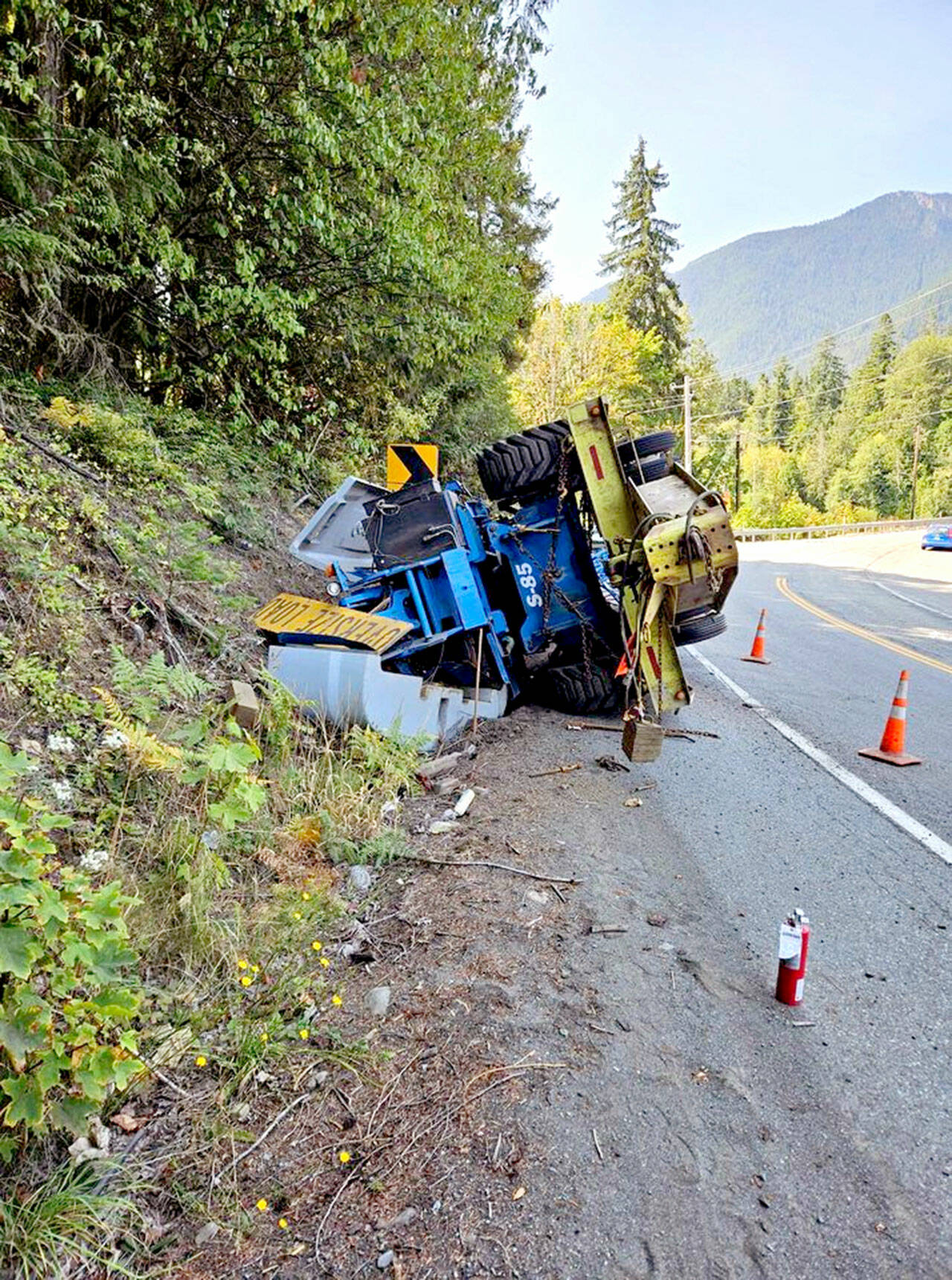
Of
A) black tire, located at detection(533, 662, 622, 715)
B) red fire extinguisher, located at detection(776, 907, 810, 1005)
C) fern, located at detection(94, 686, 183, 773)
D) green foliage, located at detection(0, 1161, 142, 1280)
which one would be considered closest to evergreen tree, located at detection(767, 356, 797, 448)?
black tire, located at detection(533, 662, 622, 715)

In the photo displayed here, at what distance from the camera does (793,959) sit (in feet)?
8.91

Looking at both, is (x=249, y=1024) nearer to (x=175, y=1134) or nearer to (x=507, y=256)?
(x=175, y=1134)

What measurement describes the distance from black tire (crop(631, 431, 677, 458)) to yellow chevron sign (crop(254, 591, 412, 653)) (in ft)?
7.64

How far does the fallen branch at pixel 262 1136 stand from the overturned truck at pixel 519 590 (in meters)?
2.77

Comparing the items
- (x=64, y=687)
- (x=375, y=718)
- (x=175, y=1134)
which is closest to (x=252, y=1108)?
(x=175, y=1134)

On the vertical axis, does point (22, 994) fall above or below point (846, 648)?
above

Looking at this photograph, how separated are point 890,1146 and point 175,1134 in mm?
2165

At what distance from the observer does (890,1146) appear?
2.16m

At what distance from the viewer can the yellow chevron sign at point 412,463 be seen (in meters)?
6.45

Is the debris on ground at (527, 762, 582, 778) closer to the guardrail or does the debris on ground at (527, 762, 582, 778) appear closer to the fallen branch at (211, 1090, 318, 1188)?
the fallen branch at (211, 1090, 318, 1188)

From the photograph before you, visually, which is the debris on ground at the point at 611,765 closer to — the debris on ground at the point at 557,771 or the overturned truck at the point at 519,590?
the debris on ground at the point at 557,771

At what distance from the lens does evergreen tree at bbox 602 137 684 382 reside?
141ft

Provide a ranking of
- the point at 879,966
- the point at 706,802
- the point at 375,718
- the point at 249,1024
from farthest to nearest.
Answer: the point at 375,718 < the point at 706,802 < the point at 879,966 < the point at 249,1024

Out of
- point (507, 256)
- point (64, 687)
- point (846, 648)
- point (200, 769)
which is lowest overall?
point (846, 648)
